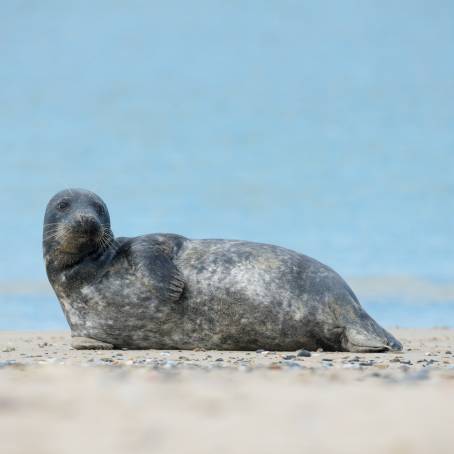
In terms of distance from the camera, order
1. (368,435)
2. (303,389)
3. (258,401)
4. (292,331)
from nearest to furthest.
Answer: (368,435)
(258,401)
(303,389)
(292,331)

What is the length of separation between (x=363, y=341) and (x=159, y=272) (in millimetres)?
2410

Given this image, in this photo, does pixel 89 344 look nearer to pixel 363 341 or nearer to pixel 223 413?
pixel 363 341

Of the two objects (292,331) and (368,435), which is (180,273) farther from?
(368,435)

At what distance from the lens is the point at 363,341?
9.77 metres

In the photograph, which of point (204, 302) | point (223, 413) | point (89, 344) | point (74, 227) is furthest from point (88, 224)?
point (223, 413)

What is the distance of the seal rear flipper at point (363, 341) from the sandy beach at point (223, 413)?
4269 millimetres

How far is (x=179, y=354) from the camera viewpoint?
9055 millimetres

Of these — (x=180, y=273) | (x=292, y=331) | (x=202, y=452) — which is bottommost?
(x=202, y=452)

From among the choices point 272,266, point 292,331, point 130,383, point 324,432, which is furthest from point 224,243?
point 324,432

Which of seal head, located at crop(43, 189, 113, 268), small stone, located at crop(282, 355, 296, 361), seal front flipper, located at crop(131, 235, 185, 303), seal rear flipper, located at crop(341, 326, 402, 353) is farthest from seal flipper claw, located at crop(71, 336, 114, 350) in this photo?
seal rear flipper, located at crop(341, 326, 402, 353)

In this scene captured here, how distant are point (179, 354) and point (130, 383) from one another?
176 inches

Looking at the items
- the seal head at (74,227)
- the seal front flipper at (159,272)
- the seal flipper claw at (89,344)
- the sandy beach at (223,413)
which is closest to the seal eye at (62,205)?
the seal head at (74,227)

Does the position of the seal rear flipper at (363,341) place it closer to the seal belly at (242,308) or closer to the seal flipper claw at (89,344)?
the seal belly at (242,308)

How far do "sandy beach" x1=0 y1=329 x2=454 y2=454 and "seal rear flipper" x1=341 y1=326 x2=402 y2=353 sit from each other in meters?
4.27
